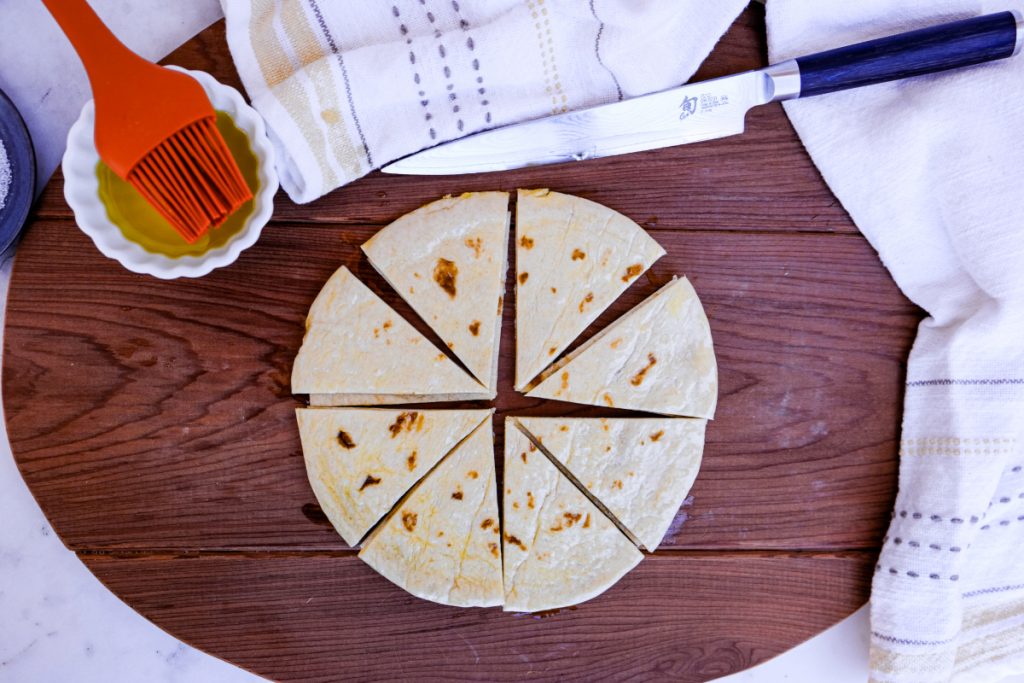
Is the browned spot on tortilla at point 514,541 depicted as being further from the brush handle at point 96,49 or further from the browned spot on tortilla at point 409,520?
the brush handle at point 96,49

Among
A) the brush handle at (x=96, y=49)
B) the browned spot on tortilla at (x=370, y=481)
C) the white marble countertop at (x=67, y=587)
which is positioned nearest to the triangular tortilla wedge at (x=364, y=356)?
the browned spot on tortilla at (x=370, y=481)

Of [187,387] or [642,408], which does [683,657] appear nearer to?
[642,408]

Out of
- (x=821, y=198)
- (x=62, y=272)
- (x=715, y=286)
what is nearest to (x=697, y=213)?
(x=715, y=286)

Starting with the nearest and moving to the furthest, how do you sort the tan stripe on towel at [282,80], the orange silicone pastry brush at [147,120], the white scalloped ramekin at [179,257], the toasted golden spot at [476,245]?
the orange silicone pastry brush at [147,120]
the white scalloped ramekin at [179,257]
the tan stripe on towel at [282,80]
the toasted golden spot at [476,245]

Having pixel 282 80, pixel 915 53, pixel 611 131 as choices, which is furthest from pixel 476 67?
pixel 915 53

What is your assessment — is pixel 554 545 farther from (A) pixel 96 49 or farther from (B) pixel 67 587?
(A) pixel 96 49

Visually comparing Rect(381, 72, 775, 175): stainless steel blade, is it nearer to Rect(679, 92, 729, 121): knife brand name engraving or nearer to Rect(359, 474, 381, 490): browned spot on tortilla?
Rect(679, 92, 729, 121): knife brand name engraving
